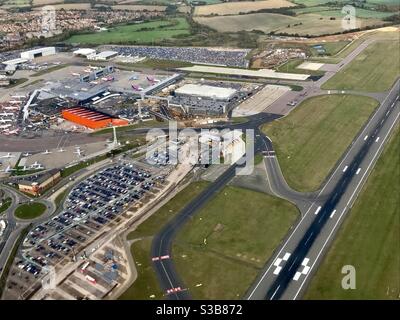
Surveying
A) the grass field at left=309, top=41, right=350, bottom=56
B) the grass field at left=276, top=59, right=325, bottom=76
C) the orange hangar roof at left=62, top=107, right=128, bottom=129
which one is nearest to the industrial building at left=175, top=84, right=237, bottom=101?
the orange hangar roof at left=62, top=107, right=128, bottom=129

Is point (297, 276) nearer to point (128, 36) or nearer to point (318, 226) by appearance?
point (318, 226)

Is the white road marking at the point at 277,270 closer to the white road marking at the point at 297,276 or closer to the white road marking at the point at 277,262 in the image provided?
the white road marking at the point at 277,262

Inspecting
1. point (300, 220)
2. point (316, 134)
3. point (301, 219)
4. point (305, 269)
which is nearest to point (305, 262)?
point (305, 269)

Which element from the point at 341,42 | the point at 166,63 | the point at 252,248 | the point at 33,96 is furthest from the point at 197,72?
the point at 252,248

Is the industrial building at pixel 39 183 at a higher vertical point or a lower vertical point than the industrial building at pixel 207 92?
lower

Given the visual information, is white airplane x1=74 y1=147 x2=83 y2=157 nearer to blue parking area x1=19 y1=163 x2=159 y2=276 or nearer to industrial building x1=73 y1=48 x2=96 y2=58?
blue parking area x1=19 y1=163 x2=159 y2=276

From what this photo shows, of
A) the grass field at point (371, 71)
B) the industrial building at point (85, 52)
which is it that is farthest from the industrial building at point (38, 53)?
the grass field at point (371, 71)

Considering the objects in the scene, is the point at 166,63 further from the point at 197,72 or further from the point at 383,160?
the point at 383,160
